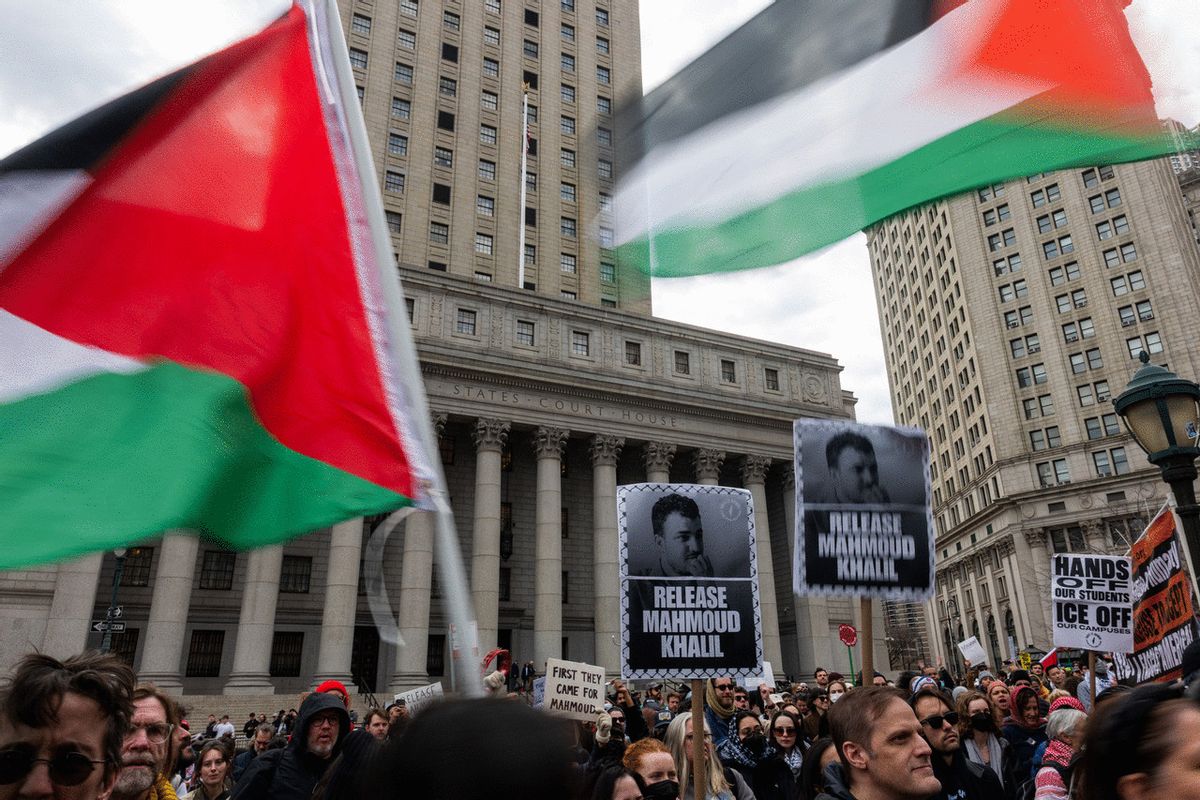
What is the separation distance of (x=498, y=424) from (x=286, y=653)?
575 inches

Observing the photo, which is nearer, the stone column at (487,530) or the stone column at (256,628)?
the stone column at (256,628)

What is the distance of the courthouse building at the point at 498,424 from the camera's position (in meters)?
34.2

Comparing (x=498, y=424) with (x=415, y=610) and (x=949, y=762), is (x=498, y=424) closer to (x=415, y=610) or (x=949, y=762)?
(x=415, y=610)

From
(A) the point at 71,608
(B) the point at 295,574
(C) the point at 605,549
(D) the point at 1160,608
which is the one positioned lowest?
(D) the point at 1160,608

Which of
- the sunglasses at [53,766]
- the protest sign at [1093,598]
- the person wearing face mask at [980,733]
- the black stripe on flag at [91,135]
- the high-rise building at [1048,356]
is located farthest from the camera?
the high-rise building at [1048,356]

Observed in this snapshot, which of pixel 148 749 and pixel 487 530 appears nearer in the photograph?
pixel 148 749

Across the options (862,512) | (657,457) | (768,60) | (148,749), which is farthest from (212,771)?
(657,457)

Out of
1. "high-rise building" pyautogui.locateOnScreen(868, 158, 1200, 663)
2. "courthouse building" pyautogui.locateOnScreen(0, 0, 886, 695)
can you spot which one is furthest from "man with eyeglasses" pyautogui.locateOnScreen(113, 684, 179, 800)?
"high-rise building" pyautogui.locateOnScreen(868, 158, 1200, 663)

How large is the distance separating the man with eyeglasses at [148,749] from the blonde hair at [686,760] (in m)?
3.62

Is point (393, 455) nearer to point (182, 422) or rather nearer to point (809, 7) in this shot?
point (182, 422)

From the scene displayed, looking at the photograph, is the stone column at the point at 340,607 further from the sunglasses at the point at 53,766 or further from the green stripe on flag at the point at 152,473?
the sunglasses at the point at 53,766

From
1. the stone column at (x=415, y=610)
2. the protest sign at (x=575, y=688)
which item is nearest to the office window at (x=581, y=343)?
the stone column at (x=415, y=610)

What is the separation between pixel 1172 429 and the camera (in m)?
7.29

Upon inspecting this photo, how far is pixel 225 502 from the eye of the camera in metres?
4.00
